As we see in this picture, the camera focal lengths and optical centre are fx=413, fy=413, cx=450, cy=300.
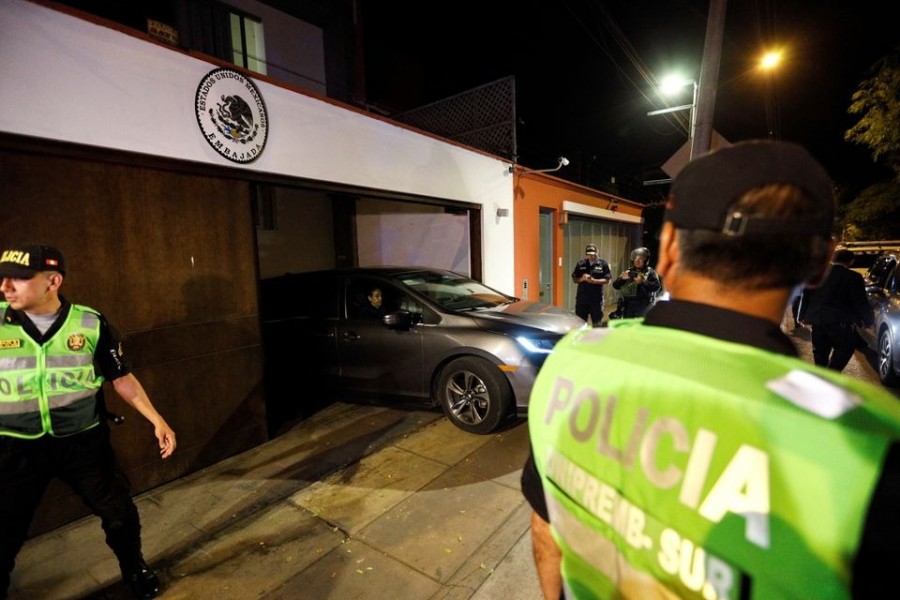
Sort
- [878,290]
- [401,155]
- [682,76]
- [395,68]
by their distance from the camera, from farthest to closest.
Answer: [395,68], [682,76], [878,290], [401,155]

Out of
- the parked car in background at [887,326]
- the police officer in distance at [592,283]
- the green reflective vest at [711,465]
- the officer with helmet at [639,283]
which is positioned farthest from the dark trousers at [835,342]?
the green reflective vest at [711,465]

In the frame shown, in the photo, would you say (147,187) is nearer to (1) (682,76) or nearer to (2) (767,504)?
(2) (767,504)

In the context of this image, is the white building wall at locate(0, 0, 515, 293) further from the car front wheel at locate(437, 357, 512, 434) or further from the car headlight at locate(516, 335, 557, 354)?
the car headlight at locate(516, 335, 557, 354)

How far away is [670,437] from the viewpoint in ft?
2.24

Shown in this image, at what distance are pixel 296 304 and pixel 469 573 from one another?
12.6ft

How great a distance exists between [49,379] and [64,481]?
0.58 meters

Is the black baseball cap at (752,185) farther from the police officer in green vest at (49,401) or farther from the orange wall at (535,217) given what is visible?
the orange wall at (535,217)

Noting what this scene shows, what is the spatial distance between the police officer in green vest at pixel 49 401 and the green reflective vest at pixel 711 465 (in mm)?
2466

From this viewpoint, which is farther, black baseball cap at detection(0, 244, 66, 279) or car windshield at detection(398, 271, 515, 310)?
car windshield at detection(398, 271, 515, 310)

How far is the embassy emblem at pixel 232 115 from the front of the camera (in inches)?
137

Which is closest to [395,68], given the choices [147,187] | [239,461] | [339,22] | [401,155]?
[339,22]

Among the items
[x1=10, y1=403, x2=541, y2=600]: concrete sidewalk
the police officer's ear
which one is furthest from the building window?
[x1=10, y1=403, x2=541, y2=600]: concrete sidewalk

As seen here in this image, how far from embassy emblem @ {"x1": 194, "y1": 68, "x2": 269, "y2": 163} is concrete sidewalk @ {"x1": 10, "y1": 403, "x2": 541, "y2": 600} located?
2.85 m

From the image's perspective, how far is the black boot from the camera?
2312 millimetres
